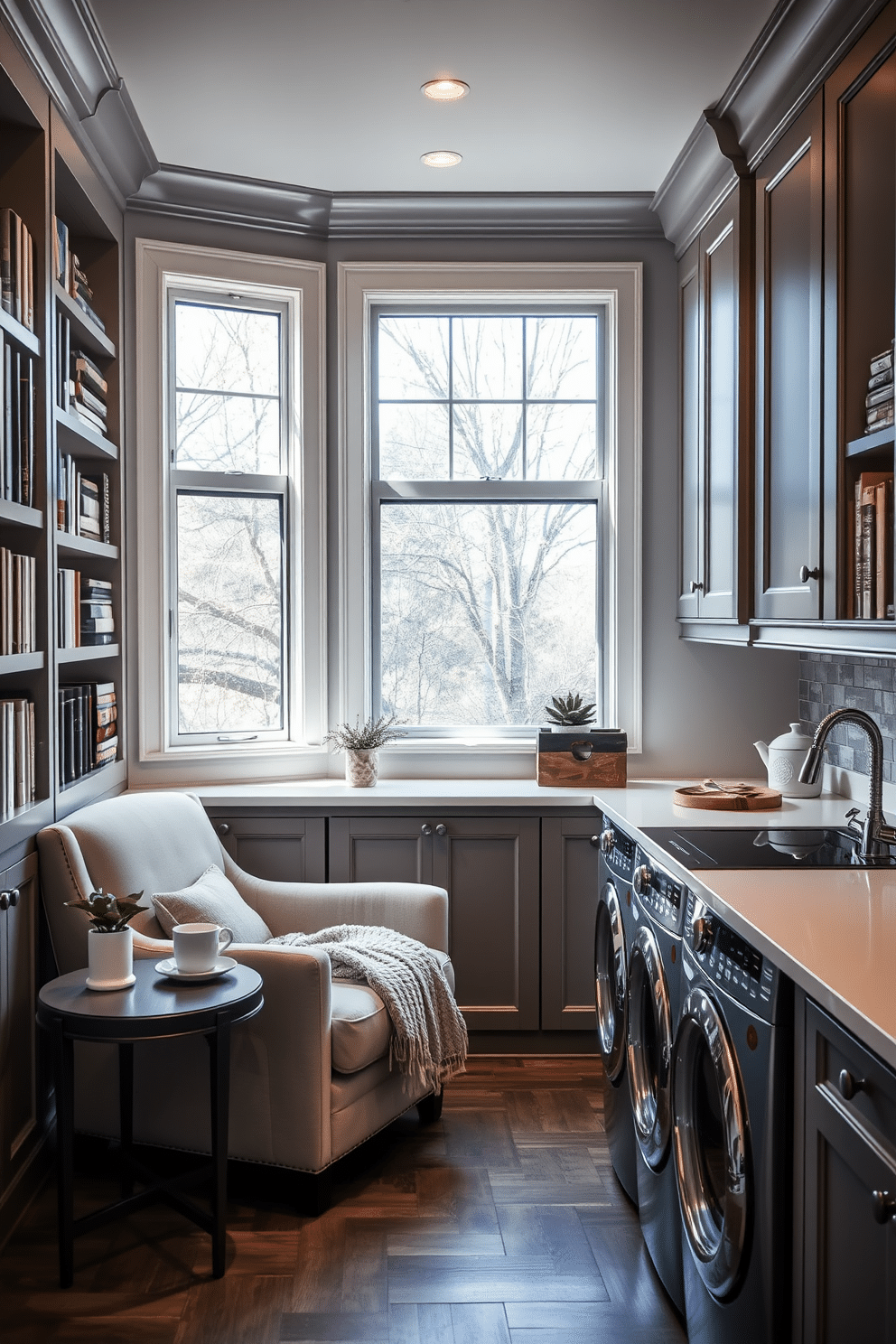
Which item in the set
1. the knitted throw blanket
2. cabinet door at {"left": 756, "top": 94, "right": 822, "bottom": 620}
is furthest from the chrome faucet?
the knitted throw blanket

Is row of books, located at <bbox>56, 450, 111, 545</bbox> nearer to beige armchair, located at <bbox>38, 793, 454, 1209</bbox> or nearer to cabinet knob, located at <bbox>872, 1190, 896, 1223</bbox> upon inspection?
beige armchair, located at <bbox>38, 793, 454, 1209</bbox>

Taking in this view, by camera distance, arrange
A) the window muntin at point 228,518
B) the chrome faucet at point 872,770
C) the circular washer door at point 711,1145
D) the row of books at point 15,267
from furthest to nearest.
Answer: the window muntin at point 228,518
the row of books at point 15,267
the chrome faucet at point 872,770
the circular washer door at point 711,1145

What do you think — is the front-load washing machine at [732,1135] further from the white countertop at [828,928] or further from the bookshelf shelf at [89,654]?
the bookshelf shelf at [89,654]

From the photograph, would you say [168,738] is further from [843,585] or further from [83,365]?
[843,585]

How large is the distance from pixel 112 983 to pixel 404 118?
2.46 m

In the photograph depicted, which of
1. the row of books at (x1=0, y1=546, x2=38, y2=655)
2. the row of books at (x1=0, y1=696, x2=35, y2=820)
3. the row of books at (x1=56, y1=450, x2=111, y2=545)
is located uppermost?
the row of books at (x1=56, y1=450, x2=111, y2=545)

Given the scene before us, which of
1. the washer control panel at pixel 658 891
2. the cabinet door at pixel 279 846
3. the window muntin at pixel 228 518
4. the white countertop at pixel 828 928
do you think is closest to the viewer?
the white countertop at pixel 828 928

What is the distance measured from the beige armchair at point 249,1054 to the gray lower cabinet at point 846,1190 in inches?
49.6

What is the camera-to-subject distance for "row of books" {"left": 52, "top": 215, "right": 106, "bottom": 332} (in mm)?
2875

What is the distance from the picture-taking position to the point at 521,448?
3965 millimetres

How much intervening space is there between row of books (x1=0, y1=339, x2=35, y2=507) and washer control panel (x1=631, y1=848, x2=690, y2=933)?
162cm

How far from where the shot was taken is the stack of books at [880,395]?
83.0 inches

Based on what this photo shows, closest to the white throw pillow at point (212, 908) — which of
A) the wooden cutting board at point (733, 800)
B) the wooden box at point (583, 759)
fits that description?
the wooden box at point (583, 759)

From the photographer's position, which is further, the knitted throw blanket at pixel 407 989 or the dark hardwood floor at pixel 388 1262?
the knitted throw blanket at pixel 407 989
